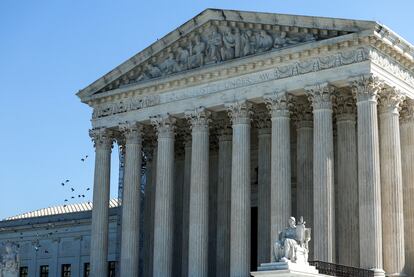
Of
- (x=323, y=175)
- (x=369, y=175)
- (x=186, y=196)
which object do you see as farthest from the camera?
(x=186, y=196)

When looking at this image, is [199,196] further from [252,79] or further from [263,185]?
[252,79]

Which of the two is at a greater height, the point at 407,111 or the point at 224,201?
the point at 407,111

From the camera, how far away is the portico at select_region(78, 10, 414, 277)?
45281 mm

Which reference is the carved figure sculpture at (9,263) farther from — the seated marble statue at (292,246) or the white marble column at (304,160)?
the white marble column at (304,160)

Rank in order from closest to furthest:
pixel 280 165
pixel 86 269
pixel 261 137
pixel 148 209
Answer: pixel 280 165
pixel 261 137
pixel 148 209
pixel 86 269

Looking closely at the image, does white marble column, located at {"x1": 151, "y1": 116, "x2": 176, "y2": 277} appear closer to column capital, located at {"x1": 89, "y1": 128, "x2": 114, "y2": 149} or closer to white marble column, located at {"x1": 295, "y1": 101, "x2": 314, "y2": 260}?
column capital, located at {"x1": 89, "y1": 128, "x2": 114, "y2": 149}

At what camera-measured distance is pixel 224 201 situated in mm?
55875

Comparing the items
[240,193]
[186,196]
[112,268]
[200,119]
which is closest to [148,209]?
[186,196]

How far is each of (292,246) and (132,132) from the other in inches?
726

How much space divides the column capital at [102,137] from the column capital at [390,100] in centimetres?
1913

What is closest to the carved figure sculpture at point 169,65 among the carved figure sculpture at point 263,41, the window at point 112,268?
the carved figure sculpture at point 263,41

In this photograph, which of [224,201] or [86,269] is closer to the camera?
[224,201]

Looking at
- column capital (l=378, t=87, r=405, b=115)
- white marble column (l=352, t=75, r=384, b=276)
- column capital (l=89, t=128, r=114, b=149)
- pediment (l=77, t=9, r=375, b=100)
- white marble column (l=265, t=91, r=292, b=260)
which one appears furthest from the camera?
column capital (l=89, t=128, r=114, b=149)

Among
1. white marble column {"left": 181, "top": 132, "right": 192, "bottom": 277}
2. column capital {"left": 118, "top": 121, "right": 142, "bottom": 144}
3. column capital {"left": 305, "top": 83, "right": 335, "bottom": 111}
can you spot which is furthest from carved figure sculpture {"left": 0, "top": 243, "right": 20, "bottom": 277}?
column capital {"left": 305, "top": 83, "right": 335, "bottom": 111}
